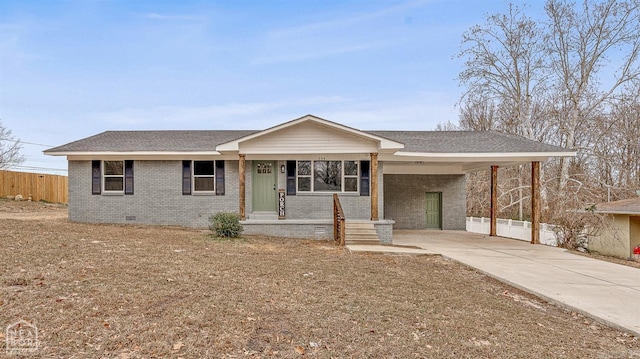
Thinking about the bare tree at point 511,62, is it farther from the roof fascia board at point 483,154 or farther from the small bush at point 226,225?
the small bush at point 226,225

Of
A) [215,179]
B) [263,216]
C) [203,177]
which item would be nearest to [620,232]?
[263,216]

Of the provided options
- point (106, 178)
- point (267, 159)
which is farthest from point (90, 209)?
point (267, 159)

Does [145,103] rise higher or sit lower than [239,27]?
lower

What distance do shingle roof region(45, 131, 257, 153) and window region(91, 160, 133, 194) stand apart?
678 millimetres

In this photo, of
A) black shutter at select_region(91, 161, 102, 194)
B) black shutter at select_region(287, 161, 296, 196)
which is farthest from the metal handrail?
black shutter at select_region(91, 161, 102, 194)

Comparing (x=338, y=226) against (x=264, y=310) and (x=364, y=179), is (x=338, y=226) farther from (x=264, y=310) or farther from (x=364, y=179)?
(x=264, y=310)

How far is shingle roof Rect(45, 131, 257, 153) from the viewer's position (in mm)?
12688

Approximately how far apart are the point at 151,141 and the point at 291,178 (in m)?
5.80

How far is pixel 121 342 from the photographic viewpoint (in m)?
3.42

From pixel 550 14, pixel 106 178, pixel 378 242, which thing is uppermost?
pixel 550 14

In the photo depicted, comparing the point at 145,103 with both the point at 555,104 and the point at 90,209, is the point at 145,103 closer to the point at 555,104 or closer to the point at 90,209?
the point at 90,209

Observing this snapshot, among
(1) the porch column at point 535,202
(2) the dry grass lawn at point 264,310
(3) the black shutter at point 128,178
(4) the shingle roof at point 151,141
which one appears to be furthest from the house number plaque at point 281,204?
(1) the porch column at point 535,202

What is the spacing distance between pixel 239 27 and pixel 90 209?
10476 mm

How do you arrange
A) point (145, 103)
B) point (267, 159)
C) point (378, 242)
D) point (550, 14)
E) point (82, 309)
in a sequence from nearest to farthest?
point (82, 309) < point (378, 242) < point (267, 159) < point (550, 14) < point (145, 103)
